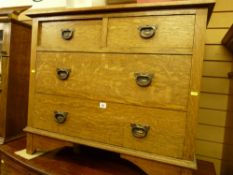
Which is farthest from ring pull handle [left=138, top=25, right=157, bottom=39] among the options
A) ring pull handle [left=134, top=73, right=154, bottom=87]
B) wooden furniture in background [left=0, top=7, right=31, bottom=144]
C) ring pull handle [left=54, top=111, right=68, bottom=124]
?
wooden furniture in background [left=0, top=7, right=31, bottom=144]

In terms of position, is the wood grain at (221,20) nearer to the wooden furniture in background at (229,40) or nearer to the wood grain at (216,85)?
the wooden furniture in background at (229,40)

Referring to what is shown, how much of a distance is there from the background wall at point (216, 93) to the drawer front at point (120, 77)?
55 cm

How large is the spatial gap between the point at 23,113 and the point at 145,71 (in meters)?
1.05

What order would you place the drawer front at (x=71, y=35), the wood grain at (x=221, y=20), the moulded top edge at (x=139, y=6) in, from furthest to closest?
the wood grain at (x=221, y=20) → the drawer front at (x=71, y=35) → the moulded top edge at (x=139, y=6)

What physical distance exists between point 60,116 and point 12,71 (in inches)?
23.1

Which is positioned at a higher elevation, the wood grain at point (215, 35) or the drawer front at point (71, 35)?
the wood grain at point (215, 35)

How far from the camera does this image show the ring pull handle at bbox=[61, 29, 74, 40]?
1.02m

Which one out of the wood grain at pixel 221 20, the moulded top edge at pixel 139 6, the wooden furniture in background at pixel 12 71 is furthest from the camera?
the wooden furniture in background at pixel 12 71

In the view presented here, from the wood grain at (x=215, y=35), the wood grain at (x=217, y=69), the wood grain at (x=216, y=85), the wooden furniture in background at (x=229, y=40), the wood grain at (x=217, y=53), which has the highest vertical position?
the wood grain at (x=215, y=35)

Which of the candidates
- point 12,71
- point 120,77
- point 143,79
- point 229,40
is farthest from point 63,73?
point 229,40

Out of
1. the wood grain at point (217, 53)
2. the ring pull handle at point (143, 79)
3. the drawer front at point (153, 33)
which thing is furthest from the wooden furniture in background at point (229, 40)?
the ring pull handle at point (143, 79)

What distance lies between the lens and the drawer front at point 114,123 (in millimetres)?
850

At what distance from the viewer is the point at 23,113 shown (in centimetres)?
151

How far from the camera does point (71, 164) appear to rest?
3.48 ft
